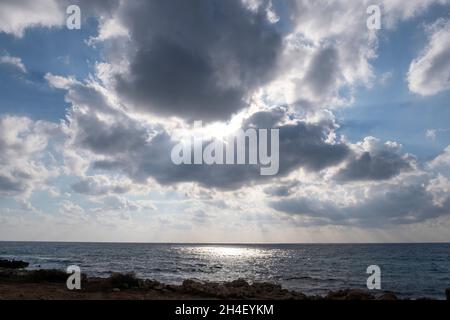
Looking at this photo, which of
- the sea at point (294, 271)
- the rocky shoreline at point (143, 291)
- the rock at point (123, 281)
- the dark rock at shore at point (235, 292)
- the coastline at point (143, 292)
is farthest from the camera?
the sea at point (294, 271)

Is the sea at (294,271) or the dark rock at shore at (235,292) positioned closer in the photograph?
the dark rock at shore at (235,292)

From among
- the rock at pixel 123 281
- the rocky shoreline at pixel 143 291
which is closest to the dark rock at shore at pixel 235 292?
the rocky shoreline at pixel 143 291

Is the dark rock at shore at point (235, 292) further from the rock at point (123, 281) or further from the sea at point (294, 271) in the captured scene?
the sea at point (294, 271)

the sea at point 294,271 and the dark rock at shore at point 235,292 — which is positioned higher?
the dark rock at shore at point 235,292

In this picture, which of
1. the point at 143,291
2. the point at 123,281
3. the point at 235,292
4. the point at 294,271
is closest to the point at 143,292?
the point at 143,291

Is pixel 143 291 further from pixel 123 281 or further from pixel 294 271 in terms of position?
pixel 294 271

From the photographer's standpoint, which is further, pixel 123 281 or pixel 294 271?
pixel 294 271

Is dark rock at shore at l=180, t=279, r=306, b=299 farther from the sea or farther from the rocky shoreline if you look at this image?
Result: the sea

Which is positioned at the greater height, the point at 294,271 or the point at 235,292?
the point at 235,292

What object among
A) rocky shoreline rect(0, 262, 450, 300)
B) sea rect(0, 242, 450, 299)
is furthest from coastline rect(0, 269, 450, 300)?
sea rect(0, 242, 450, 299)
